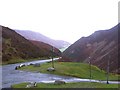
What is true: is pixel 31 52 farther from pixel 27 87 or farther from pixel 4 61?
pixel 27 87

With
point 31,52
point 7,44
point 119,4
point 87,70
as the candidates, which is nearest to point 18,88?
point 87,70

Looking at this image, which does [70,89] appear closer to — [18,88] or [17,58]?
[18,88]

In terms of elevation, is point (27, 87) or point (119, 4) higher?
point (119, 4)

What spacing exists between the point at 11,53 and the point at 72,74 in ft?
241

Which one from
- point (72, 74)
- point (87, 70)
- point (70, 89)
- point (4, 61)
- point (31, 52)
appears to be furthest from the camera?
point (31, 52)

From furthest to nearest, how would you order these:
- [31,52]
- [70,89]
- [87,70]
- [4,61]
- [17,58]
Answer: [31,52], [17,58], [4,61], [87,70], [70,89]

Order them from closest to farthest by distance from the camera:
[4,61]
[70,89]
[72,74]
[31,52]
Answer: [70,89] → [72,74] → [4,61] → [31,52]

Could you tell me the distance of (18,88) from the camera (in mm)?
62125

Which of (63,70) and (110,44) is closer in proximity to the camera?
(63,70)

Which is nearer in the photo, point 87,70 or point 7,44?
point 87,70

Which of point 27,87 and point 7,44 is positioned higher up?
point 7,44

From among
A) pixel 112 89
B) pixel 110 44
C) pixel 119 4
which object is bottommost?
pixel 112 89

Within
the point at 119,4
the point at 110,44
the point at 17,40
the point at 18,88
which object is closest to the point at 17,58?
the point at 17,40

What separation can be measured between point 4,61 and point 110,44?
7322 centimetres
